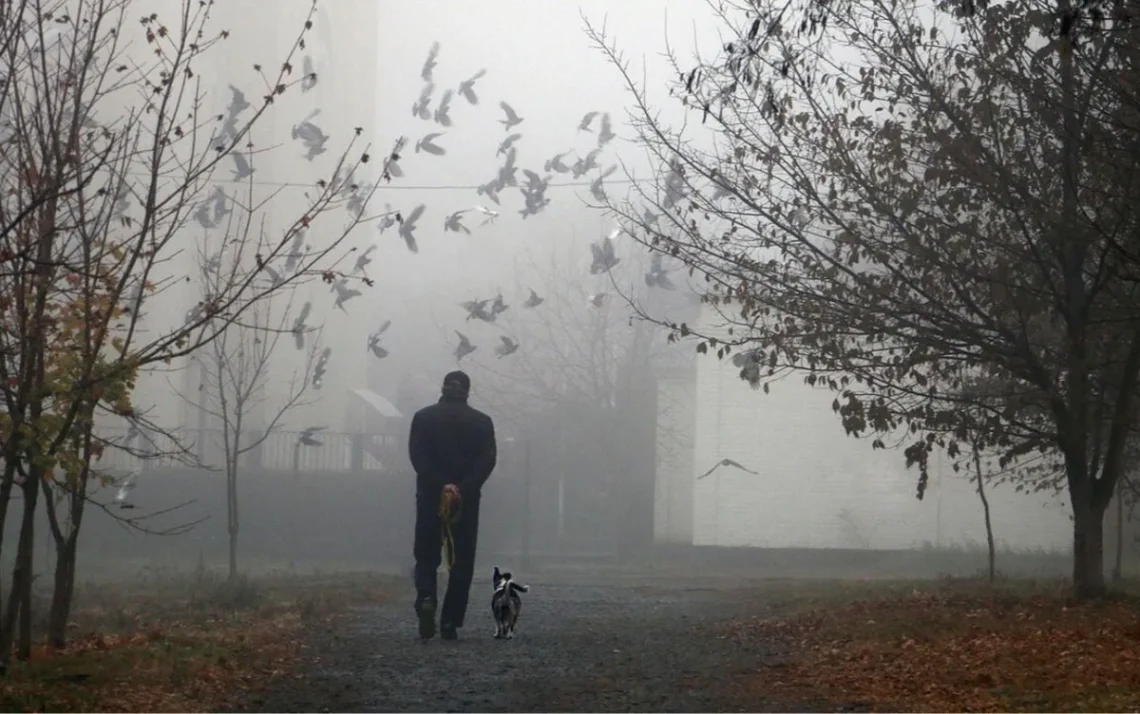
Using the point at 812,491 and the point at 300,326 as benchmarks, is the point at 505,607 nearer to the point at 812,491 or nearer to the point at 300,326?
the point at 300,326

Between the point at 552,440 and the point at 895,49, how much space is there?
30228 millimetres

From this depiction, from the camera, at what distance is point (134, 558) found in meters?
29.4

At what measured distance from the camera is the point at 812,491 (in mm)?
36688

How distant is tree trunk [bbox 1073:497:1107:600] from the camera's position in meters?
12.0

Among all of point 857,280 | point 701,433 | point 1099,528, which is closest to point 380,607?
point 857,280

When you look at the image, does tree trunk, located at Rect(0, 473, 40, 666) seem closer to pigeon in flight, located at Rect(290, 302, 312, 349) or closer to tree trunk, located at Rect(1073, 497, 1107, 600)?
pigeon in flight, located at Rect(290, 302, 312, 349)

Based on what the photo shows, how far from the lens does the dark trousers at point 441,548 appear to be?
10672 millimetres

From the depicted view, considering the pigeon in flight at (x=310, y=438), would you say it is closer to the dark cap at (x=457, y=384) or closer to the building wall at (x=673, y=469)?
the building wall at (x=673, y=469)

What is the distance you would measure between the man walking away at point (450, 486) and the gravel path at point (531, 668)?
41cm

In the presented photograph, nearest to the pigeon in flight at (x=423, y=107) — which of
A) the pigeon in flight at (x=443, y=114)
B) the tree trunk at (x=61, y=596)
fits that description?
the pigeon in flight at (x=443, y=114)

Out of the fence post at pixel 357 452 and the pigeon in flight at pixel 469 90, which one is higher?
the pigeon in flight at pixel 469 90

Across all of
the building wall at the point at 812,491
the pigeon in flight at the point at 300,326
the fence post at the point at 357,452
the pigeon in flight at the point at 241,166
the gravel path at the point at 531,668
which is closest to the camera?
the gravel path at the point at 531,668

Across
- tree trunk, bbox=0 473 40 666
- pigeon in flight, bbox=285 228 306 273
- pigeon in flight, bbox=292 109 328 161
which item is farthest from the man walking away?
pigeon in flight, bbox=292 109 328 161

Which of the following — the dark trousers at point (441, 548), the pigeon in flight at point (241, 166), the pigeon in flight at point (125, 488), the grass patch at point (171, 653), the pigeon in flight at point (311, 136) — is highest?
the pigeon in flight at point (311, 136)
